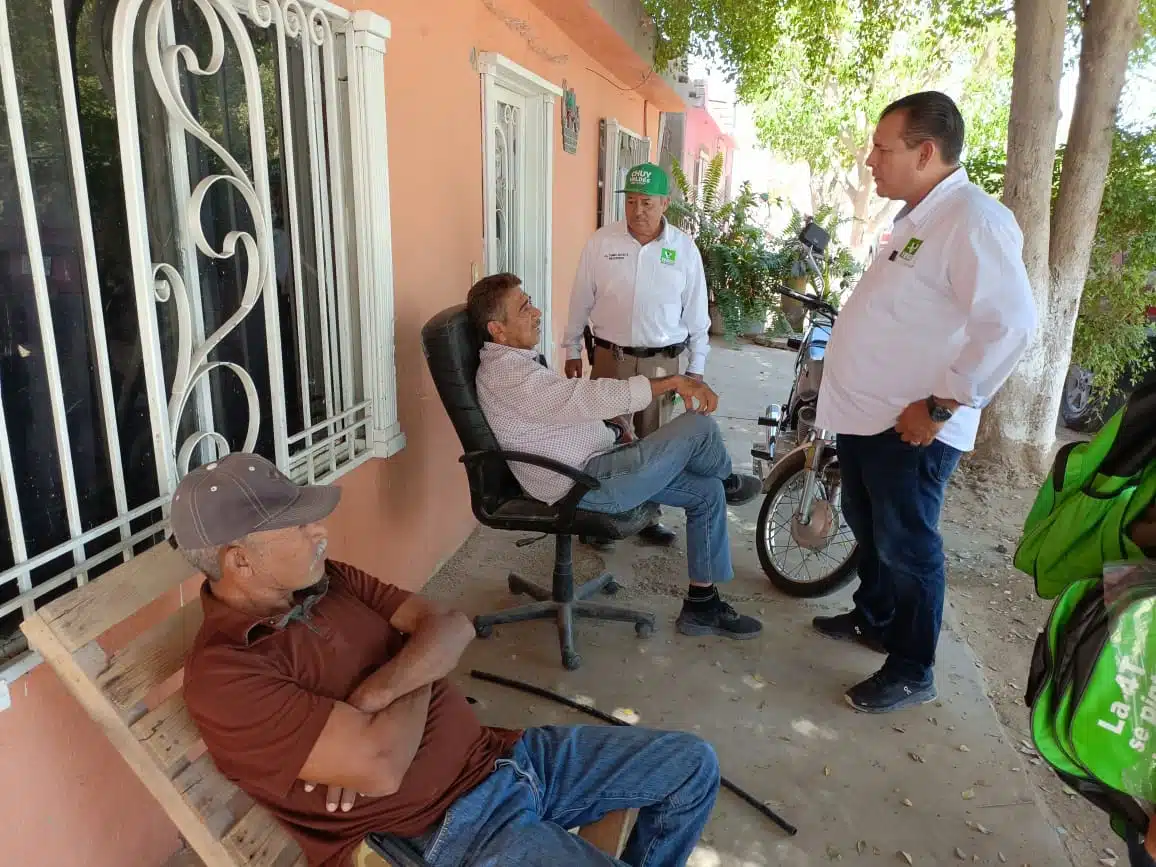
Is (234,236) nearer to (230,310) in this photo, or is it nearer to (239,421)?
(230,310)

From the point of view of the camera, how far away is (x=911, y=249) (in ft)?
7.80

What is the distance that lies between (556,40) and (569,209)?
3.60ft

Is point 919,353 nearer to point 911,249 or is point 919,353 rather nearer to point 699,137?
point 911,249

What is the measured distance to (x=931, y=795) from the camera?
2342 mm

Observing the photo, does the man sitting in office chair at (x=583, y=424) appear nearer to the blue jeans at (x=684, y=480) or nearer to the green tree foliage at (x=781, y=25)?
the blue jeans at (x=684, y=480)

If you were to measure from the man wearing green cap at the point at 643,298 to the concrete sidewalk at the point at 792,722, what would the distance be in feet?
3.02

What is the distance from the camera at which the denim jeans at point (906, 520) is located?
2512 millimetres

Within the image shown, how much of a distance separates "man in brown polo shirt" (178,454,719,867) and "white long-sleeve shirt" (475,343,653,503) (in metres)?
1.07

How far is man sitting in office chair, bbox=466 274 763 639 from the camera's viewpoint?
261cm

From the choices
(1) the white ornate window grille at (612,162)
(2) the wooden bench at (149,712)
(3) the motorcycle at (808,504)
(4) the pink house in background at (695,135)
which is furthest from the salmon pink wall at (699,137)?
(2) the wooden bench at (149,712)

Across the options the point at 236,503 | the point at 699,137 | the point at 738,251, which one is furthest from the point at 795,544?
the point at 699,137

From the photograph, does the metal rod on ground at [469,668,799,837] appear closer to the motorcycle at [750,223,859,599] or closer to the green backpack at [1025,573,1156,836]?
the green backpack at [1025,573,1156,836]

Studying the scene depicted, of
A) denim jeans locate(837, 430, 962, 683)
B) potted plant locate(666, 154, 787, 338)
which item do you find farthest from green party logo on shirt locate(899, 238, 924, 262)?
potted plant locate(666, 154, 787, 338)

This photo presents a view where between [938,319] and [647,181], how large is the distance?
1.78 m
